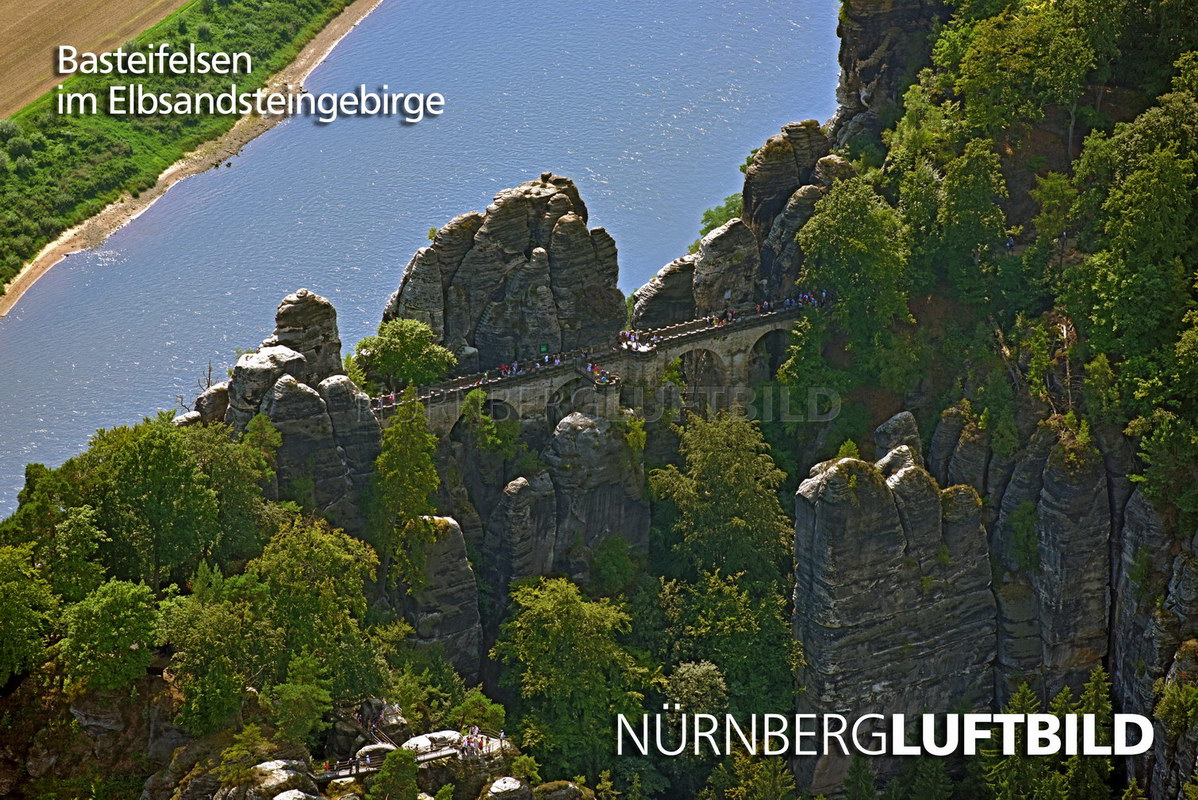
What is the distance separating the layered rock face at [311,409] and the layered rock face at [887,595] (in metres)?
17.9

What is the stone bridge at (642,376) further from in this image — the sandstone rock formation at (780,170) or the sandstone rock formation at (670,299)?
the sandstone rock formation at (780,170)

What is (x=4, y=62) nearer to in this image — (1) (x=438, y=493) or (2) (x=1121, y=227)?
(1) (x=438, y=493)

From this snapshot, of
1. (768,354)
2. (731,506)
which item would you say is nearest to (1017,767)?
(731,506)

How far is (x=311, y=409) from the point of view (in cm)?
8681

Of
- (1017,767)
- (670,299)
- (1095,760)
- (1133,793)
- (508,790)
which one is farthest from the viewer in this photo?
(670,299)

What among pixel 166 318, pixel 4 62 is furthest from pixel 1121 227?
pixel 4 62

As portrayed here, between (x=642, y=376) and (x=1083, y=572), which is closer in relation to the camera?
(x=1083, y=572)

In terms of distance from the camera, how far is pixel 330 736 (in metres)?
81.2

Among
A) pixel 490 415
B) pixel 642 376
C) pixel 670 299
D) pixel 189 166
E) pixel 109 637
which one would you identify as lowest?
pixel 109 637

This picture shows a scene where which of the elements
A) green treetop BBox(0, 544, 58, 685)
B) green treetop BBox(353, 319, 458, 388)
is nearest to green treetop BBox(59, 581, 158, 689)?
green treetop BBox(0, 544, 58, 685)

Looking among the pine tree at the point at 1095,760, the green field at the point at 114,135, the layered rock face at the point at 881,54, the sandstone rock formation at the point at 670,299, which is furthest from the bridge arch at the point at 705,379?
the green field at the point at 114,135

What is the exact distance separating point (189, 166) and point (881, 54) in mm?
45548

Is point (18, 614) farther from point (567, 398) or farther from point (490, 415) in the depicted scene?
point (567, 398)

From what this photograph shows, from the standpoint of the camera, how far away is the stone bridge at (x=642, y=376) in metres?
92.6
